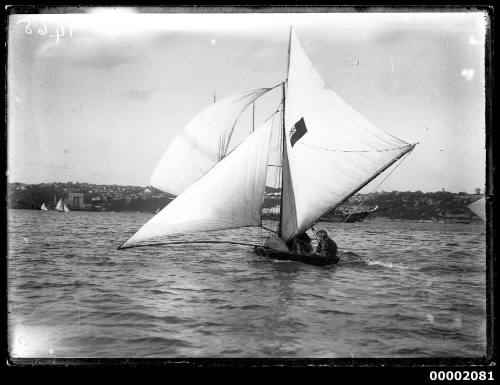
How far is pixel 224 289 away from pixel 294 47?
378cm

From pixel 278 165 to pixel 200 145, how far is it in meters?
1.86

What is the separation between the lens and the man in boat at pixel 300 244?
8156 millimetres

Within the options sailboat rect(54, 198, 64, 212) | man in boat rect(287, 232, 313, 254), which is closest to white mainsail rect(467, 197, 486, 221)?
man in boat rect(287, 232, 313, 254)

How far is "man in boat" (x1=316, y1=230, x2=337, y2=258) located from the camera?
736 centimetres

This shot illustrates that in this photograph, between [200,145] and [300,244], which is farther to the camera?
[300,244]

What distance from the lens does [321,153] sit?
7.51m

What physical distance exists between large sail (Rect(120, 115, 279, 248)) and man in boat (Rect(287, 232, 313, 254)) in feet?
2.82

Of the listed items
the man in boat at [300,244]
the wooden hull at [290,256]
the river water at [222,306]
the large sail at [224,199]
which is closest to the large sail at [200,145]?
the large sail at [224,199]

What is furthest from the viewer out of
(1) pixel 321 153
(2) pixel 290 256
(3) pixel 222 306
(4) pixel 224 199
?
(2) pixel 290 256

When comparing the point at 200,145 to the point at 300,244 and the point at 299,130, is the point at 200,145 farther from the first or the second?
the point at 300,244

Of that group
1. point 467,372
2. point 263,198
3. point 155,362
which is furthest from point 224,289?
point 467,372

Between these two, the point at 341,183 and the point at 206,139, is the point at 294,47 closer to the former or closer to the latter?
the point at 206,139

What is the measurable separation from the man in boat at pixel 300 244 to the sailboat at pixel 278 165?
0.10m

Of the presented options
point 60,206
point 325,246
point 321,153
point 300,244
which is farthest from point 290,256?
point 60,206
